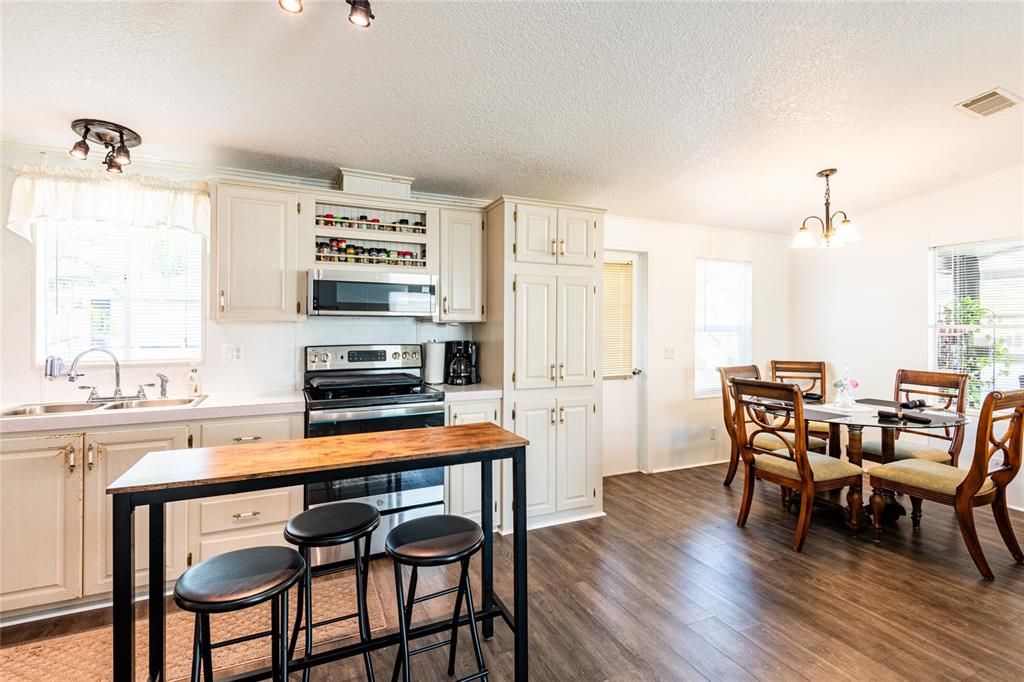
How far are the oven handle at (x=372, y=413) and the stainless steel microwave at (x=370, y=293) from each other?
66cm

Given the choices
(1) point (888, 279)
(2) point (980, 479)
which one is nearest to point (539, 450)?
(2) point (980, 479)

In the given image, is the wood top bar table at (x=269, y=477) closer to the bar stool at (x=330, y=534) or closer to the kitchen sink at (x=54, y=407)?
the bar stool at (x=330, y=534)

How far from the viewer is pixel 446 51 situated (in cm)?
198

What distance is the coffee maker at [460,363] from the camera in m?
3.44

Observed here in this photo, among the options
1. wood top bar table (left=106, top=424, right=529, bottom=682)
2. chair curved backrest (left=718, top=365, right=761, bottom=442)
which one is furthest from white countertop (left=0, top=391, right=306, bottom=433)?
chair curved backrest (left=718, top=365, right=761, bottom=442)

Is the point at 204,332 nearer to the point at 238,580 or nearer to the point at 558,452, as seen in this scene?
the point at 238,580

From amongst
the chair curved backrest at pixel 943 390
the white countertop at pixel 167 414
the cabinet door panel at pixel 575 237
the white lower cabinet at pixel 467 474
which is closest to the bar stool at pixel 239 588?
the white countertop at pixel 167 414

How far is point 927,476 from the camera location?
2.79 m

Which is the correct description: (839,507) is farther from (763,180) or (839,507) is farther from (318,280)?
(318,280)

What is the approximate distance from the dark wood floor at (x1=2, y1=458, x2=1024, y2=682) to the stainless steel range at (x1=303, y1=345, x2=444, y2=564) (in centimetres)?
40

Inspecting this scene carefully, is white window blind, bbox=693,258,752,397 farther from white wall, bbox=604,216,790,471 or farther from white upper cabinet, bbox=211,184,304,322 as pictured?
white upper cabinet, bbox=211,184,304,322

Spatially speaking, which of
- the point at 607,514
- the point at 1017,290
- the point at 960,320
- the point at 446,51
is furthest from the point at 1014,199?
the point at 446,51

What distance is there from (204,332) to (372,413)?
1.29m

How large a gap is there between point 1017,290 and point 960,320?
41 centimetres
